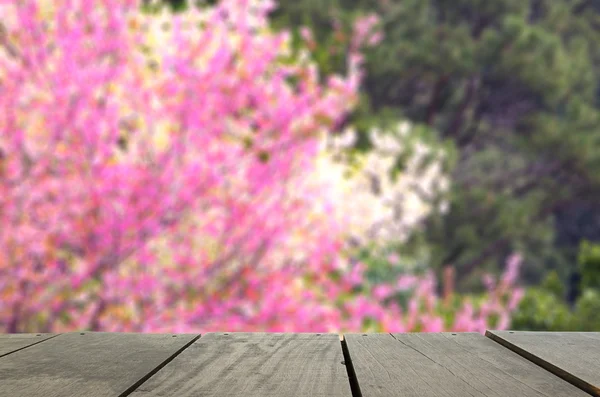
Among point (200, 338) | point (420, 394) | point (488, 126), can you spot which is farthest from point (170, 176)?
point (488, 126)

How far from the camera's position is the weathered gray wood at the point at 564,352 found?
2.87 feet

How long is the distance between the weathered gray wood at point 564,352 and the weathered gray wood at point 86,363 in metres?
0.53

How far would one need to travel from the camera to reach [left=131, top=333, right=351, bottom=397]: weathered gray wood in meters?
0.82

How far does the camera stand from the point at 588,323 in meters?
4.80

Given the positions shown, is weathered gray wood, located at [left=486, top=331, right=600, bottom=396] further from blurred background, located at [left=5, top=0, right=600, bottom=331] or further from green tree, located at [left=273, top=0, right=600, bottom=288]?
green tree, located at [left=273, top=0, right=600, bottom=288]

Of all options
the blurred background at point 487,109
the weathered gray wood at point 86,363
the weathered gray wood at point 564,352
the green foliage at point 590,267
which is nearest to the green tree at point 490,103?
the blurred background at point 487,109

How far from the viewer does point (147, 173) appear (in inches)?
130

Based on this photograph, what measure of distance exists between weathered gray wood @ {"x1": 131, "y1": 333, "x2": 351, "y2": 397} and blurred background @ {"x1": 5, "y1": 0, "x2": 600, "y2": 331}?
7.05 metres

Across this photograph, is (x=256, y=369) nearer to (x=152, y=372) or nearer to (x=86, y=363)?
(x=152, y=372)

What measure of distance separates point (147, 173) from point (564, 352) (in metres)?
2.58

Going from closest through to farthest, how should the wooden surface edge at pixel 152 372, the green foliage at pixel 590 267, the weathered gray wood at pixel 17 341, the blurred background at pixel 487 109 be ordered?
the wooden surface edge at pixel 152 372, the weathered gray wood at pixel 17 341, the green foliage at pixel 590 267, the blurred background at pixel 487 109

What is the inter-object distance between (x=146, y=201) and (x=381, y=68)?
8.10 metres

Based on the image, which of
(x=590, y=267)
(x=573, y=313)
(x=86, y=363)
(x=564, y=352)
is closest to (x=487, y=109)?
(x=590, y=267)

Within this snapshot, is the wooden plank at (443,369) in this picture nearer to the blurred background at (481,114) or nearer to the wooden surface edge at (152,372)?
the wooden surface edge at (152,372)
